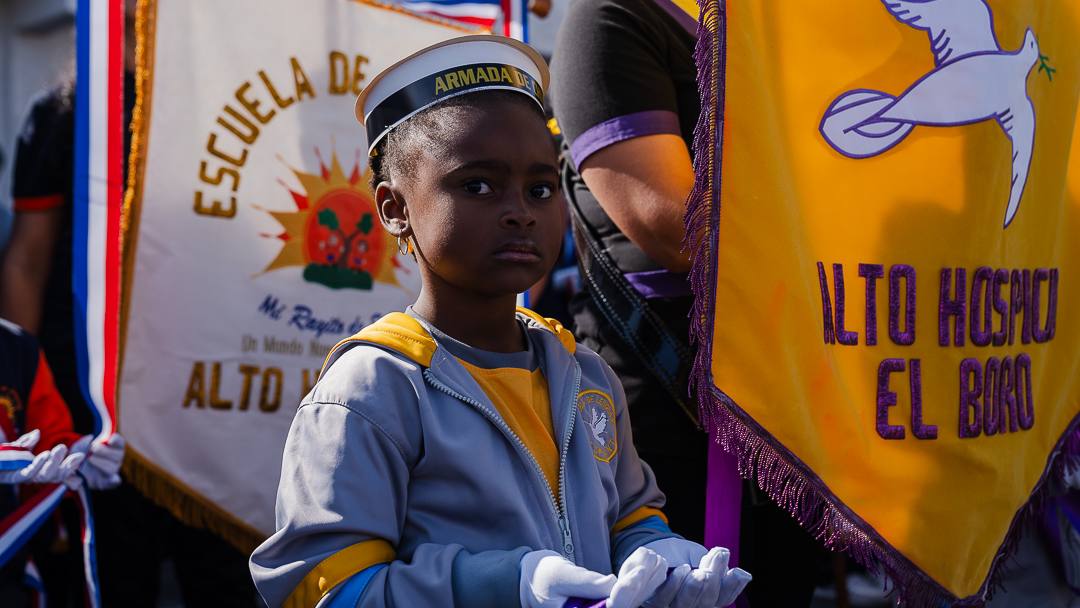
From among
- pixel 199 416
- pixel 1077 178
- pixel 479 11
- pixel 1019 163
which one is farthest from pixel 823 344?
pixel 479 11

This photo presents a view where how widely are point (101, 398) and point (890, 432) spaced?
1.79 m

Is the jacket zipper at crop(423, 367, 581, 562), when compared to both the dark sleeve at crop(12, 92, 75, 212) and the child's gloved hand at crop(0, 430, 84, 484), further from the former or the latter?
the dark sleeve at crop(12, 92, 75, 212)

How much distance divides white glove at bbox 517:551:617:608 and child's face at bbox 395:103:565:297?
38 centimetres

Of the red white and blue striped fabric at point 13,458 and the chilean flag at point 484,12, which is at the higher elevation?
the chilean flag at point 484,12

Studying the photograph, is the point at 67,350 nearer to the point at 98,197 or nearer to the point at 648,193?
the point at 98,197

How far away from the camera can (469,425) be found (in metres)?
1.41

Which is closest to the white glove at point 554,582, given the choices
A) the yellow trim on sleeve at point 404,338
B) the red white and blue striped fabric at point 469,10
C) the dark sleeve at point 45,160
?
the yellow trim on sleeve at point 404,338

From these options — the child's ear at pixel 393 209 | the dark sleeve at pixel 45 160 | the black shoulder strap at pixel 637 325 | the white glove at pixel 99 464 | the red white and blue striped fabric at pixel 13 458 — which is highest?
the dark sleeve at pixel 45 160

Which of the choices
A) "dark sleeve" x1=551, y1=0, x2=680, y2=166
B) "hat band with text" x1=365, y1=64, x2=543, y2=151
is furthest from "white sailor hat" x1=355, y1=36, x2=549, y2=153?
"dark sleeve" x1=551, y1=0, x2=680, y2=166

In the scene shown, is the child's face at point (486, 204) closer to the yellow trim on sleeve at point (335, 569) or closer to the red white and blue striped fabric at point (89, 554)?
the yellow trim on sleeve at point (335, 569)

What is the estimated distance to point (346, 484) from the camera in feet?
4.30

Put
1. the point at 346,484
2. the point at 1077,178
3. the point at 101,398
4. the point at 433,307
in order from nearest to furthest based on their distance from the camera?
1. the point at 346,484
2. the point at 433,307
3. the point at 1077,178
4. the point at 101,398

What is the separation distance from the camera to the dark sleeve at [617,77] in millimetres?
1836

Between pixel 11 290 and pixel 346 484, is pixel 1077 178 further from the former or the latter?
pixel 11 290
